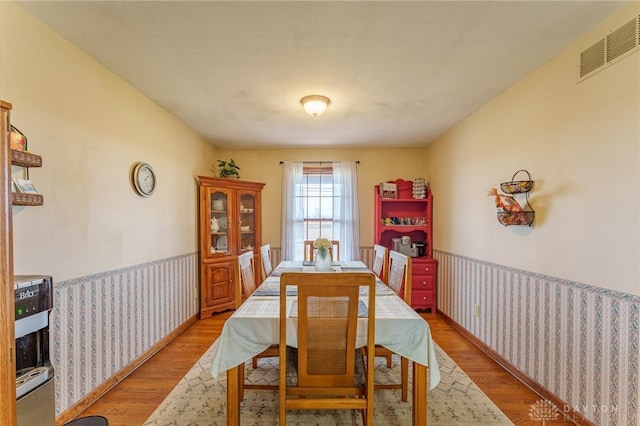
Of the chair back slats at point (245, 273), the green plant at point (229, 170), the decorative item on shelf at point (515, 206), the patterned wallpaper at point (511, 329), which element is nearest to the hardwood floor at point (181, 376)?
the patterned wallpaper at point (511, 329)

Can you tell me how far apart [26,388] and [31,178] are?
109 centimetres

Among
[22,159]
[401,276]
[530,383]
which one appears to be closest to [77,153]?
[22,159]

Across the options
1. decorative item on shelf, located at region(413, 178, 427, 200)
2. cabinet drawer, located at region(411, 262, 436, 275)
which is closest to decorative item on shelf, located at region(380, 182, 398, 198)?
decorative item on shelf, located at region(413, 178, 427, 200)

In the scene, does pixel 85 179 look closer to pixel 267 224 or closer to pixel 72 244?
pixel 72 244

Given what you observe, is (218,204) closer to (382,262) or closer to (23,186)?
(382,262)

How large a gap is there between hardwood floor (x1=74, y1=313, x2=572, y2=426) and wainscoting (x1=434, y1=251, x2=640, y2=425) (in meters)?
0.18

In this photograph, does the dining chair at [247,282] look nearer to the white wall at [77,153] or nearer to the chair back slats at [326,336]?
the chair back slats at [326,336]

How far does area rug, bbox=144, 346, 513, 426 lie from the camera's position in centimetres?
191

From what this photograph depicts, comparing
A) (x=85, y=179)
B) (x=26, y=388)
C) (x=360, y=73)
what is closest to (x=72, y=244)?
(x=85, y=179)

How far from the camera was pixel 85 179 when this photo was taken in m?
2.07

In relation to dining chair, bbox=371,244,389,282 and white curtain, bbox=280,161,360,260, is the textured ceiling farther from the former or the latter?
white curtain, bbox=280,161,360,260

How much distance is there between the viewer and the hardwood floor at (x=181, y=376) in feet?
6.57

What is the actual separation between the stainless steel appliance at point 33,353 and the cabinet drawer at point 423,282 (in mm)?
3646

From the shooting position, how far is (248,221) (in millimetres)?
4383
